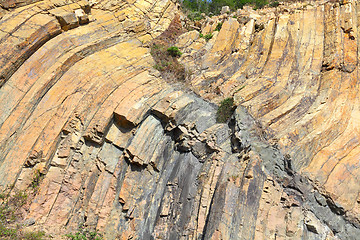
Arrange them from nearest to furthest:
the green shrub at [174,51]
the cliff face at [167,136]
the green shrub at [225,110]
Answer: the cliff face at [167,136]
the green shrub at [225,110]
the green shrub at [174,51]

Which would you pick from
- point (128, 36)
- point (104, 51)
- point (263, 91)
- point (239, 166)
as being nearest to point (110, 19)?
point (128, 36)

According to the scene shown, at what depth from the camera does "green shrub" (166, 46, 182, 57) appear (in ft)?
46.2

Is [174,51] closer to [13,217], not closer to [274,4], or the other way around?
[274,4]

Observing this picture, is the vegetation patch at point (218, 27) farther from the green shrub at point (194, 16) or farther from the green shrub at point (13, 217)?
the green shrub at point (13, 217)

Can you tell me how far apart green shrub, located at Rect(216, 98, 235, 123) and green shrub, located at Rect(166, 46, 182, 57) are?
4033mm

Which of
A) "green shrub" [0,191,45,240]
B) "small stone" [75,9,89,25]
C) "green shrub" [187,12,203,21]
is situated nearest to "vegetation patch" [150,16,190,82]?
"green shrub" [187,12,203,21]

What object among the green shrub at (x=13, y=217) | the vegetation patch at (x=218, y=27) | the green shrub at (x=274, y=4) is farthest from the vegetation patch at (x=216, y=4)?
the green shrub at (x=13, y=217)

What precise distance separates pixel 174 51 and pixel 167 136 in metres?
5.05

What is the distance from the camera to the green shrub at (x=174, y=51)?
14.1m

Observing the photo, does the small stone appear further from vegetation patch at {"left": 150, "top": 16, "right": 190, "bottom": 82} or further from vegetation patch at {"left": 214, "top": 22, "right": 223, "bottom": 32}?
vegetation patch at {"left": 214, "top": 22, "right": 223, "bottom": 32}

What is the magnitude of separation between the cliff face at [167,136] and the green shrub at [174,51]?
1189 mm

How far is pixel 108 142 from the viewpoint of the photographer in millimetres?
10523

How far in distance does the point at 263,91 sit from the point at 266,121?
5.65 ft

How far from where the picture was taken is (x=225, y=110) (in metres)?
11.5
